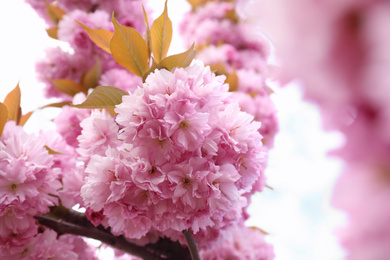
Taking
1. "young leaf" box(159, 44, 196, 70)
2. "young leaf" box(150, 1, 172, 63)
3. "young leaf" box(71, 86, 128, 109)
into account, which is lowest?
"young leaf" box(71, 86, 128, 109)

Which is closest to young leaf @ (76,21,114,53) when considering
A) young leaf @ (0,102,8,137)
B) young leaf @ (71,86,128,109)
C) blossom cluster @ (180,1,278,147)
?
young leaf @ (71,86,128,109)

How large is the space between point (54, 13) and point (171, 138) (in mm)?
751

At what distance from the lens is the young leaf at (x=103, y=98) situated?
1.74ft

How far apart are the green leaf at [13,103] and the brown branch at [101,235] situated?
22 centimetres

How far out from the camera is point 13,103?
0.75 metres

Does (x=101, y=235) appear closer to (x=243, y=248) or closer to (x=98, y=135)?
(x=98, y=135)

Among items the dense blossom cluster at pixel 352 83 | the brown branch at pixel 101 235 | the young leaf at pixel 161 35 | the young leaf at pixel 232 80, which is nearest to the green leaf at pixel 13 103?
the brown branch at pixel 101 235

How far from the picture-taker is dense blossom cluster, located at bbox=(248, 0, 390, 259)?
15 cm

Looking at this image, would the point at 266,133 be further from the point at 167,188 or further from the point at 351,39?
the point at 351,39

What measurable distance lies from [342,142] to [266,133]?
0.98 m

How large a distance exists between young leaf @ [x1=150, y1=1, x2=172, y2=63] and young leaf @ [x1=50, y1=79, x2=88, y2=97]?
38cm

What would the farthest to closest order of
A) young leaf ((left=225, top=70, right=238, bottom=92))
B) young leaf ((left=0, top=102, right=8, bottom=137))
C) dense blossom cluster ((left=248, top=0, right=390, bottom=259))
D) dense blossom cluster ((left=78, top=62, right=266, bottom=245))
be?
young leaf ((left=225, top=70, right=238, bottom=92))
young leaf ((left=0, top=102, right=8, bottom=137))
dense blossom cluster ((left=78, top=62, right=266, bottom=245))
dense blossom cluster ((left=248, top=0, right=390, bottom=259))

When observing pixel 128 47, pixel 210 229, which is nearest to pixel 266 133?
pixel 210 229

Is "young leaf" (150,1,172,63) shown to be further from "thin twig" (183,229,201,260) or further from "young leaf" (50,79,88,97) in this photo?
"young leaf" (50,79,88,97)
